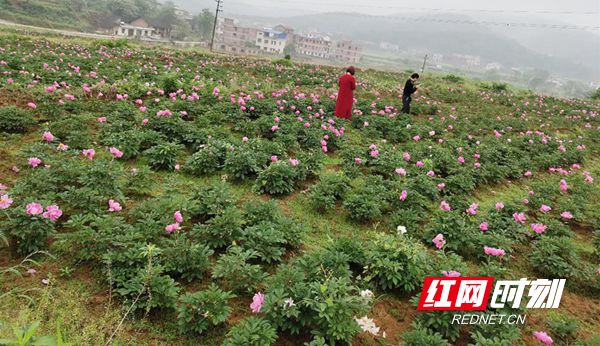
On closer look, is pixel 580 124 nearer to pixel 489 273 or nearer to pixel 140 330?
pixel 489 273

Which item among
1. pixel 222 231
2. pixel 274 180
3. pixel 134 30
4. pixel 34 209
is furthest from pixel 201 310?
pixel 134 30

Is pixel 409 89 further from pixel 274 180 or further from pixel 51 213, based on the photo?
pixel 51 213

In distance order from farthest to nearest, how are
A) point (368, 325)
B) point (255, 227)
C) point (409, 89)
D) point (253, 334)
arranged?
point (409, 89)
point (255, 227)
point (368, 325)
point (253, 334)

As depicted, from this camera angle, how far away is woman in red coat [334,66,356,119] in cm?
1041

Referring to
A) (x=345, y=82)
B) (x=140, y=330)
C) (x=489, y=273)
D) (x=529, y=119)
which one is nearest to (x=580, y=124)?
(x=529, y=119)

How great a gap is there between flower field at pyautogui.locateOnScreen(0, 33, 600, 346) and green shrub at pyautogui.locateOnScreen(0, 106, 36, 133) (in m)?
0.02

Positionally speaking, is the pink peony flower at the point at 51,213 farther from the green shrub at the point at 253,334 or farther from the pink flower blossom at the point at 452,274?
the pink flower blossom at the point at 452,274

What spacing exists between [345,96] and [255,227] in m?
7.03

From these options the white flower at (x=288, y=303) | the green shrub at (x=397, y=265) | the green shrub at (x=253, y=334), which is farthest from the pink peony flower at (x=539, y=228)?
the green shrub at (x=253, y=334)

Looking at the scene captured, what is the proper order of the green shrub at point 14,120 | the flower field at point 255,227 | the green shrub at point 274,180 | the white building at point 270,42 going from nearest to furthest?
the flower field at point 255,227 < the green shrub at point 274,180 < the green shrub at point 14,120 < the white building at point 270,42

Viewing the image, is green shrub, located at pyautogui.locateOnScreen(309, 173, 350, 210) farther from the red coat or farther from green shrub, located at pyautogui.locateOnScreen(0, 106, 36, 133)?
green shrub, located at pyautogui.locateOnScreen(0, 106, 36, 133)

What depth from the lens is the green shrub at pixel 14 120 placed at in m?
6.56

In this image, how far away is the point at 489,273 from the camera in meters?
3.96

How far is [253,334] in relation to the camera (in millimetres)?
2941
